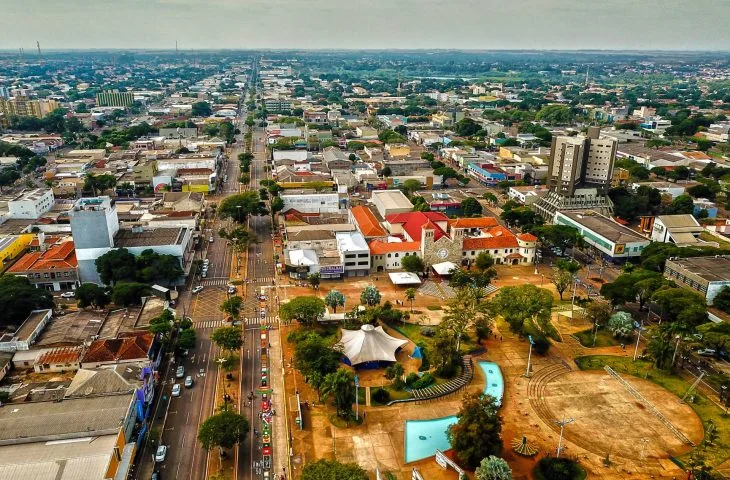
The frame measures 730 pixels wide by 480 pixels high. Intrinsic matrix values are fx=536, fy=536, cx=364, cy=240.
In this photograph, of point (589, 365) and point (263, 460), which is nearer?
point (263, 460)

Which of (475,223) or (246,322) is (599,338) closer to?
(475,223)

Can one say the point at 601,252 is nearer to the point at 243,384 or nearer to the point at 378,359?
the point at 378,359

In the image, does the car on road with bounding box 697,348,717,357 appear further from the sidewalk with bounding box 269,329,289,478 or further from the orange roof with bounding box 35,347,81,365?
the orange roof with bounding box 35,347,81,365

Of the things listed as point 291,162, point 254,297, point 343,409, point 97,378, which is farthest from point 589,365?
point 291,162

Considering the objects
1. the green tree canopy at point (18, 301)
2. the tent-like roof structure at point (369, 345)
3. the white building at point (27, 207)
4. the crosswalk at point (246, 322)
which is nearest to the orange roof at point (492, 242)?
the tent-like roof structure at point (369, 345)

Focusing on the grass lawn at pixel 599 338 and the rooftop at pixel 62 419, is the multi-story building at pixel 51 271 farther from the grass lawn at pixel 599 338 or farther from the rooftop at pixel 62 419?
the grass lawn at pixel 599 338

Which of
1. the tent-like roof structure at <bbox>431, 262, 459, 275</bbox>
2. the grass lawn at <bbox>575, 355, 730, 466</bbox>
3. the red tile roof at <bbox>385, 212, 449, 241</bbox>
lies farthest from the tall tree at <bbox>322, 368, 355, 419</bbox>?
the red tile roof at <bbox>385, 212, 449, 241</bbox>
